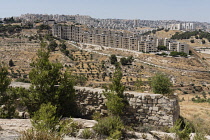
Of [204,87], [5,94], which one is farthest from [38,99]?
[204,87]

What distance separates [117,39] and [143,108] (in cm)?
7905

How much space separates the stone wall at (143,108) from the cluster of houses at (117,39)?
71.8 metres

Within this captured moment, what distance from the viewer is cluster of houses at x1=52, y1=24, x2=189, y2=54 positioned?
261 ft

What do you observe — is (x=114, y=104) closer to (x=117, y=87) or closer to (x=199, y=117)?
(x=117, y=87)

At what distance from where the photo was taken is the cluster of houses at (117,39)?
7962cm

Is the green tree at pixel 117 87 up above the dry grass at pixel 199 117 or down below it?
above

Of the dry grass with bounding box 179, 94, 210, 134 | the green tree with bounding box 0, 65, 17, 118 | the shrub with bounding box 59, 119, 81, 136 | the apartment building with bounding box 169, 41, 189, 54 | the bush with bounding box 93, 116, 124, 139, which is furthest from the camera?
the apartment building with bounding box 169, 41, 189, 54

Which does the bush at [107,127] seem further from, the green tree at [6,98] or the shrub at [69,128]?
the green tree at [6,98]

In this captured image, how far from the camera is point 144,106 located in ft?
27.1

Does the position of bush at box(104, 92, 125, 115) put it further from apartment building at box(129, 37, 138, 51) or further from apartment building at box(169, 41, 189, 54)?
apartment building at box(169, 41, 189, 54)

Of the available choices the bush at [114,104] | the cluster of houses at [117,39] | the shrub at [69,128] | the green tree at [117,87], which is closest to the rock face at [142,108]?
the green tree at [117,87]

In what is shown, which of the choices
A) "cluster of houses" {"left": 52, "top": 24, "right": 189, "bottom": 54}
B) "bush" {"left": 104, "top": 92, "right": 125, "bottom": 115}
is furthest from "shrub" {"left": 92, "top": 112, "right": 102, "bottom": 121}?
"cluster of houses" {"left": 52, "top": 24, "right": 189, "bottom": 54}

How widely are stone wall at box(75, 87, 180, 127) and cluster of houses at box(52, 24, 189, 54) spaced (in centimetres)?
7184

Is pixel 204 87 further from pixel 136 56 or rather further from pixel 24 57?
pixel 24 57
